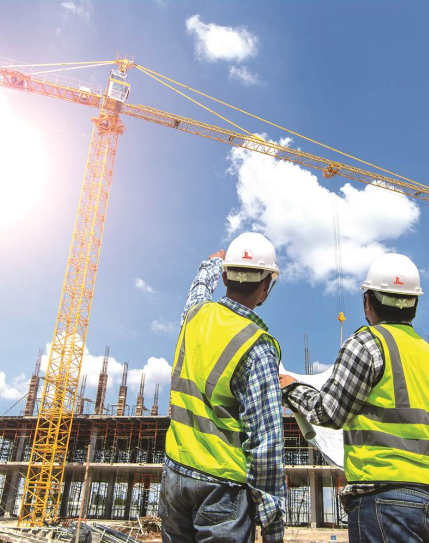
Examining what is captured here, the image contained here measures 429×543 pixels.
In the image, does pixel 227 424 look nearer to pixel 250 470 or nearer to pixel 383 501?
pixel 250 470

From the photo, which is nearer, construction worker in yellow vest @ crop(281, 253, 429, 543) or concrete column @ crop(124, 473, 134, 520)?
construction worker in yellow vest @ crop(281, 253, 429, 543)

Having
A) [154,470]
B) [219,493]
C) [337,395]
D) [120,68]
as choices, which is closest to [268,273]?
[337,395]

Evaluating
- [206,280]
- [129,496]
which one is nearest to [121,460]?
[129,496]

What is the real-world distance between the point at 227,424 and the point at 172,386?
0.40 metres

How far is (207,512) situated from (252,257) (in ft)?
3.73

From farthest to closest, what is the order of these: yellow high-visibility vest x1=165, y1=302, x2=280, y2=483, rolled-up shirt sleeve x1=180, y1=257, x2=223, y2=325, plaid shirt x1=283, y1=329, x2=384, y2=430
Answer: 1. rolled-up shirt sleeve x1=180, y1=257, x2=223, y2=325
2. plaid shirt x1=283, y1=329, x2=384, y2=430
3. yellow high-visibility vest x1=165, y1=302, x2=280, y2=483

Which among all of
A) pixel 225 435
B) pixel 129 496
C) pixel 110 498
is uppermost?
pixel 225 435

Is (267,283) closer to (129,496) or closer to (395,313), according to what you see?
(395,313)

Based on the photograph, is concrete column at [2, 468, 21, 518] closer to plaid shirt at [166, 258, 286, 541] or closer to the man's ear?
the man's ear

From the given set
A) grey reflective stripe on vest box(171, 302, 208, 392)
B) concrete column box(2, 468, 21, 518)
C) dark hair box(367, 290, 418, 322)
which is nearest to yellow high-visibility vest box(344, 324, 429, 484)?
dark hair box(367, 290, 418, 322)

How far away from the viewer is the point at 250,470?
185 cm

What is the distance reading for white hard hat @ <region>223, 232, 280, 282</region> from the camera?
2.38 m

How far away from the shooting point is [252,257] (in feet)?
7.85

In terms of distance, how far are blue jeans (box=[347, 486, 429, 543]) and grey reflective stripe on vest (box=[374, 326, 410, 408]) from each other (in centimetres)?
34
